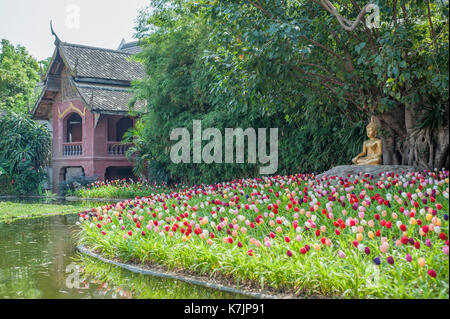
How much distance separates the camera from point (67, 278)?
20.0 ft

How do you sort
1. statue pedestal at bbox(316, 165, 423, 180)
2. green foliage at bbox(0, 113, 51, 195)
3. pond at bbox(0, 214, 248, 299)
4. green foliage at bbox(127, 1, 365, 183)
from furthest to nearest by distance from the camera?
green foliage at bbox(0, 113, 51, 195), green foliage at bbox(127, 1, 365, 183), statue pedestal at bbox(316, 165, 423, 180), pond at bbox(0, 214, 248, 299)

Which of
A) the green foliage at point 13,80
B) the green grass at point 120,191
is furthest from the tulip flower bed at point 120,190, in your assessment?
the green foliage at point 13,80

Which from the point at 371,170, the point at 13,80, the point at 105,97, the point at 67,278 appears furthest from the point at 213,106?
the point at 13,80

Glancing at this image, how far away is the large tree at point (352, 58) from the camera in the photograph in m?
8.06

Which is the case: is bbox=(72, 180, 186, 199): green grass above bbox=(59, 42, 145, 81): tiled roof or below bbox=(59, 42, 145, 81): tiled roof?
below

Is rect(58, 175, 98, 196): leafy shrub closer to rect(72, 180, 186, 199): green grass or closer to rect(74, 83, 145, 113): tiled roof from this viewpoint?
rect(72, 180, 186, 199): green grass

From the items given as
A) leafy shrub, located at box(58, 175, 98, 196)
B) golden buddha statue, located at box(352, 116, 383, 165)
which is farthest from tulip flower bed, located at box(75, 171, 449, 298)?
leafy shrub, located at box(58, 175, 98, 196)

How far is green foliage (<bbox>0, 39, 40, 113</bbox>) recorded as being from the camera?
97.3 feet

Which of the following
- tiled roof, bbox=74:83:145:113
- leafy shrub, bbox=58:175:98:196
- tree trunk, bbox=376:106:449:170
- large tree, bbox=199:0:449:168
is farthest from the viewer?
tiled roof, bbox=74:83:145:113

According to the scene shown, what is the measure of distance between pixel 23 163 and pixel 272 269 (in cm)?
2111

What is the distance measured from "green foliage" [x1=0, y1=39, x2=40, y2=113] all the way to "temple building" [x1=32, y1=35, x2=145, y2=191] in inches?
197

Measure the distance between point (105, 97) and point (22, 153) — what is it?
499 cm

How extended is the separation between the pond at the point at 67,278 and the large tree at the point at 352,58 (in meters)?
4.38
